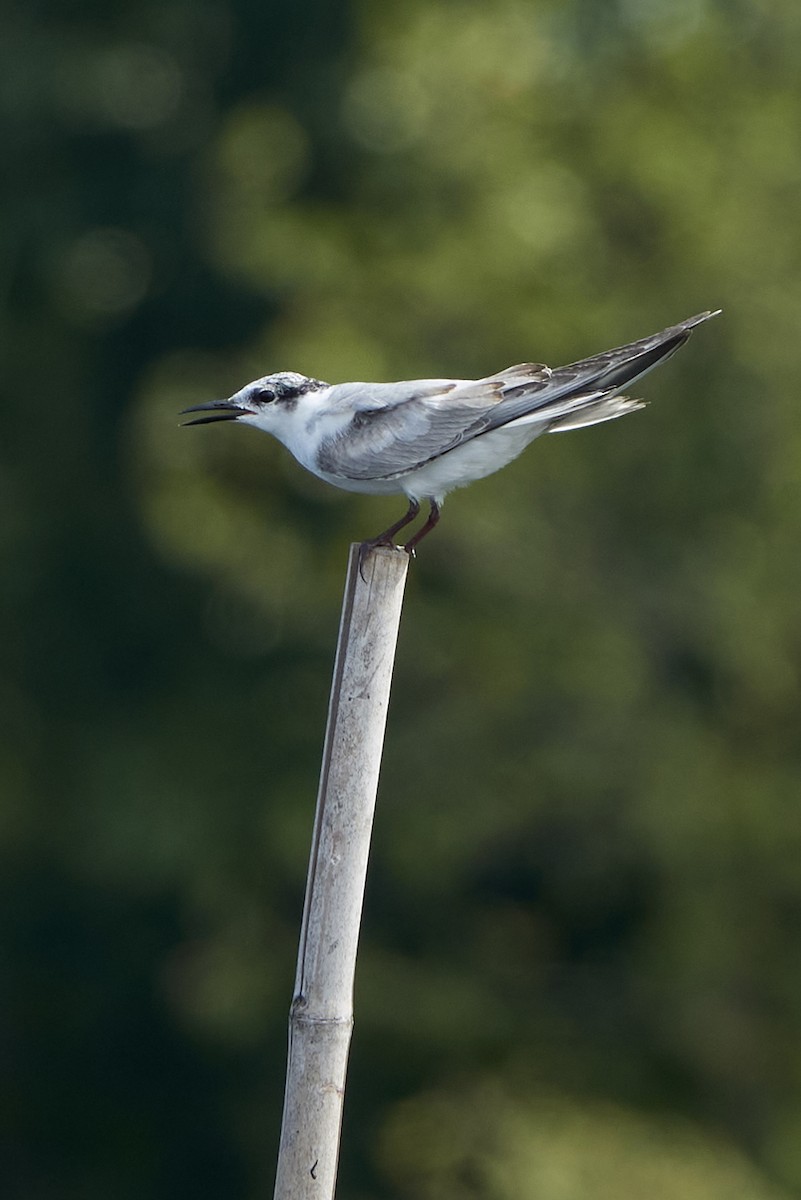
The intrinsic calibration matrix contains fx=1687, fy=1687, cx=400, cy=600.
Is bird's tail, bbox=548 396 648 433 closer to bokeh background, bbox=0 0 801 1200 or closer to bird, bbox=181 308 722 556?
bird, bbox=181 308 722 556

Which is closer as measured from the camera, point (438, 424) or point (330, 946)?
point (330, 946)

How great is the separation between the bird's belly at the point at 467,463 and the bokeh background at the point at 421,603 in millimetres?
6720

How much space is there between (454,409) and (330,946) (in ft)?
5.52

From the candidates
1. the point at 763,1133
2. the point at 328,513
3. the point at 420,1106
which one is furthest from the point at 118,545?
the point at 763,1133

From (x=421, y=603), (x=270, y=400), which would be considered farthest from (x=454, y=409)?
(x=421, y=603)

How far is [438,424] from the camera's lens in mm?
4094

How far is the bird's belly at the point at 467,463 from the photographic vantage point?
404cm

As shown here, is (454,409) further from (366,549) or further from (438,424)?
(366,549)

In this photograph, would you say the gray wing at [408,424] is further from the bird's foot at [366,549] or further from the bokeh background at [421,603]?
the bokeh background at [421,603]

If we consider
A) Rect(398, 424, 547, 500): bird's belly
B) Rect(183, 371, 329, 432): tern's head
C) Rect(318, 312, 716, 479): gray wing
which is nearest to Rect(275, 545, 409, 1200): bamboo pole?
Rect(318, 312, 716, 479): gray wing

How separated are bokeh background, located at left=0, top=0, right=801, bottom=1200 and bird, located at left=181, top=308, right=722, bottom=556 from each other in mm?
6517

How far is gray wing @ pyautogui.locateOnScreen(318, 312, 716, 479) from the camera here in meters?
3.66

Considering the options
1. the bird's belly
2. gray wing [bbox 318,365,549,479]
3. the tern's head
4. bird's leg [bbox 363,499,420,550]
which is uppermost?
the tern's head

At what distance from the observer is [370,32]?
45.4 ft
